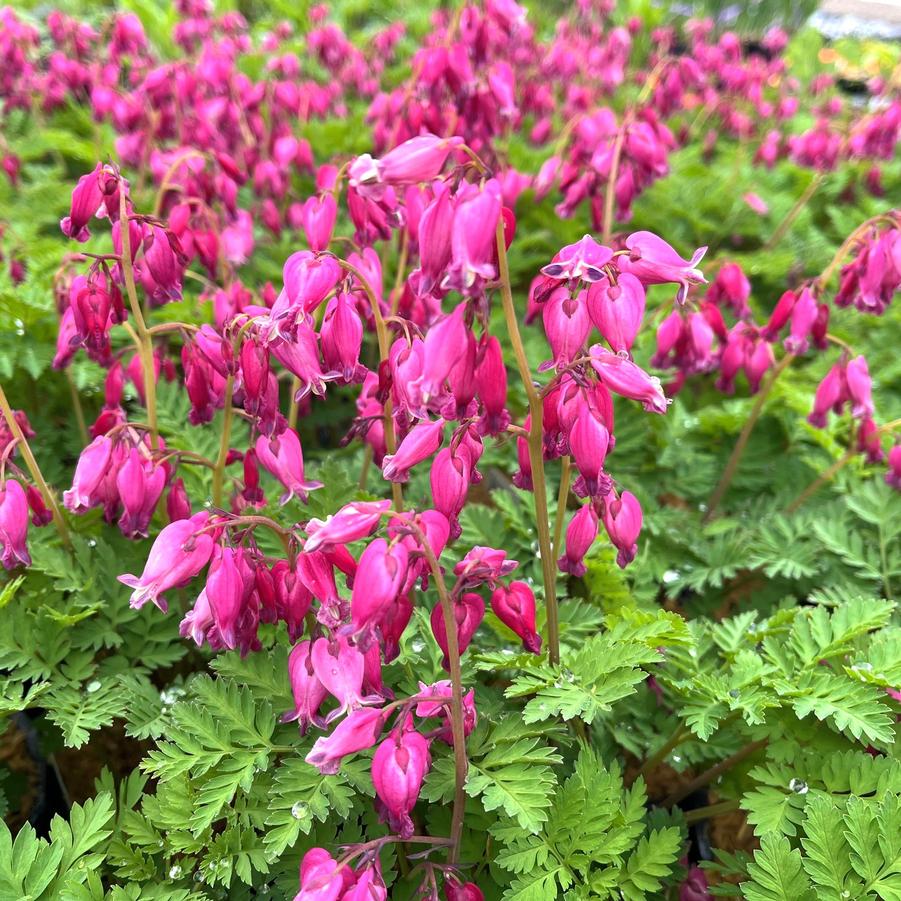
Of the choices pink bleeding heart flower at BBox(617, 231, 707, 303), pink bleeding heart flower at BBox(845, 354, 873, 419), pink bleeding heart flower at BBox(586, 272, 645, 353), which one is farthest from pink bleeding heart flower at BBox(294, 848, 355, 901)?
pink bleeding heart flower at BBox(845, 354, 873, 419)

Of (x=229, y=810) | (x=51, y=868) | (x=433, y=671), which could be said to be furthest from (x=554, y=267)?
(x=51, y=868)

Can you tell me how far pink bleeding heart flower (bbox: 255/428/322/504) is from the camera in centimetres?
183

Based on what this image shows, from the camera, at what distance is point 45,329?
288cm

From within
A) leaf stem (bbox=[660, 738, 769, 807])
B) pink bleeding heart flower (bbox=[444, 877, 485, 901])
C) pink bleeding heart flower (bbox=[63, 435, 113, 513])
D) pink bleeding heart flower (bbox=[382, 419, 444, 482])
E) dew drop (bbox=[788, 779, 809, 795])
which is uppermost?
pink bleeding heart flower (bbox=[382, 419, 444, 482])

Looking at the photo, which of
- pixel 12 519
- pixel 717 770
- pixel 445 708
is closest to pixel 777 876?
pixel 717 770

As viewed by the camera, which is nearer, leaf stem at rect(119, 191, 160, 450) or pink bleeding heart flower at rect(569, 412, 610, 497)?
pink bleeding heart flower at rect(569, 412, 610, 497)

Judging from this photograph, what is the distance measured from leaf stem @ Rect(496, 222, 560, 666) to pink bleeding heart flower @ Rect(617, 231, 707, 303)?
220mm

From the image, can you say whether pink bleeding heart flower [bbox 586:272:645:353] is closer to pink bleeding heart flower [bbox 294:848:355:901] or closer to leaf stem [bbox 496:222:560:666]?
leaf stem [bbox 496:222:560:666]

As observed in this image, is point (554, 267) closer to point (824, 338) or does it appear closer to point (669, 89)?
point (824, 338)

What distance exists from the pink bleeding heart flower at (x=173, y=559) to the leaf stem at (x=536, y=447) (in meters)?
0.64

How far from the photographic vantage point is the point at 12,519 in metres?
1.87

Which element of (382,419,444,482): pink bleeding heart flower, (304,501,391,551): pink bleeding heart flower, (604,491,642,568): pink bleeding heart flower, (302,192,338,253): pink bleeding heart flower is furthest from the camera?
(302,192,338,253): pink bleeding heart flower

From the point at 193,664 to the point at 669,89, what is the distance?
152 inches

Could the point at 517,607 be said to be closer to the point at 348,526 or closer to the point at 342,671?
the point at 342,671
